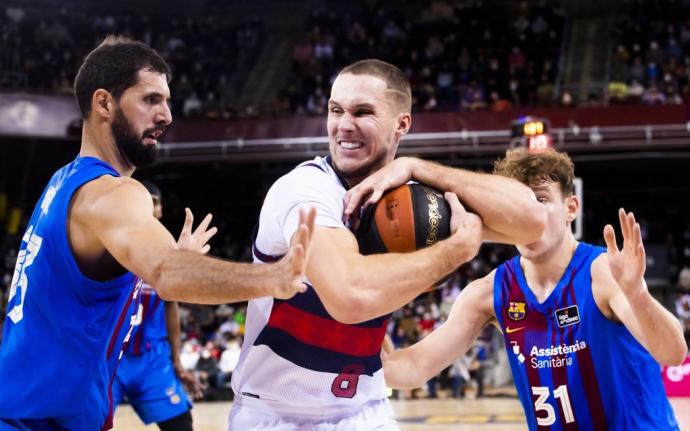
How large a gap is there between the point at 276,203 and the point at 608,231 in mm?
1443

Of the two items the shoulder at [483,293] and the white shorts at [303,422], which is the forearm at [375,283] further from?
the shoulder at [483,293]

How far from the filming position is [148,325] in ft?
25.6

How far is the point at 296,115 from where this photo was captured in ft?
68.9

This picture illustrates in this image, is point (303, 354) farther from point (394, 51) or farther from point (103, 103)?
point (394, 51)

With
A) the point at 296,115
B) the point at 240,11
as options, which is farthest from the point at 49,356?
the point at 240,11

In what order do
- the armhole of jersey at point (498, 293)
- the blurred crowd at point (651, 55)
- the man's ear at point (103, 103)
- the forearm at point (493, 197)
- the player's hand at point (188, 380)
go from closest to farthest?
the forearm at point (493, 197) → the man's ear at point (103, 103) → the armhole of jersey at point (498, 293) → the player's hand at point (188, 380) → the blurred crowd at point (651, 55)

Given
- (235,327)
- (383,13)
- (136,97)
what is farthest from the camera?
(383,13)

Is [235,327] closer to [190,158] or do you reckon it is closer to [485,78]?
[190,158]

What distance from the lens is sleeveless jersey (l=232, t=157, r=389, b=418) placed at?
3.36 metres

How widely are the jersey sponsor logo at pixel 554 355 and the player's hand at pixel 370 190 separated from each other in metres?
1.34

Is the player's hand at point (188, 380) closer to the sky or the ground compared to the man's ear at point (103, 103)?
closer to the ground

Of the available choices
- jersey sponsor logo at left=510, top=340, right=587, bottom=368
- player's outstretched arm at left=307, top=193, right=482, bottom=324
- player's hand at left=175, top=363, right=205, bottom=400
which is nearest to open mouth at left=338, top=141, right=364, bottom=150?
player's outstretched arm at left=307, top=193, right=482, bottom=324

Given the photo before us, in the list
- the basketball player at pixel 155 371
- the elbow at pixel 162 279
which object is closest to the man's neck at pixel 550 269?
the elbow at pixel 162 279

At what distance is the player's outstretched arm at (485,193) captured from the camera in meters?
3.35
